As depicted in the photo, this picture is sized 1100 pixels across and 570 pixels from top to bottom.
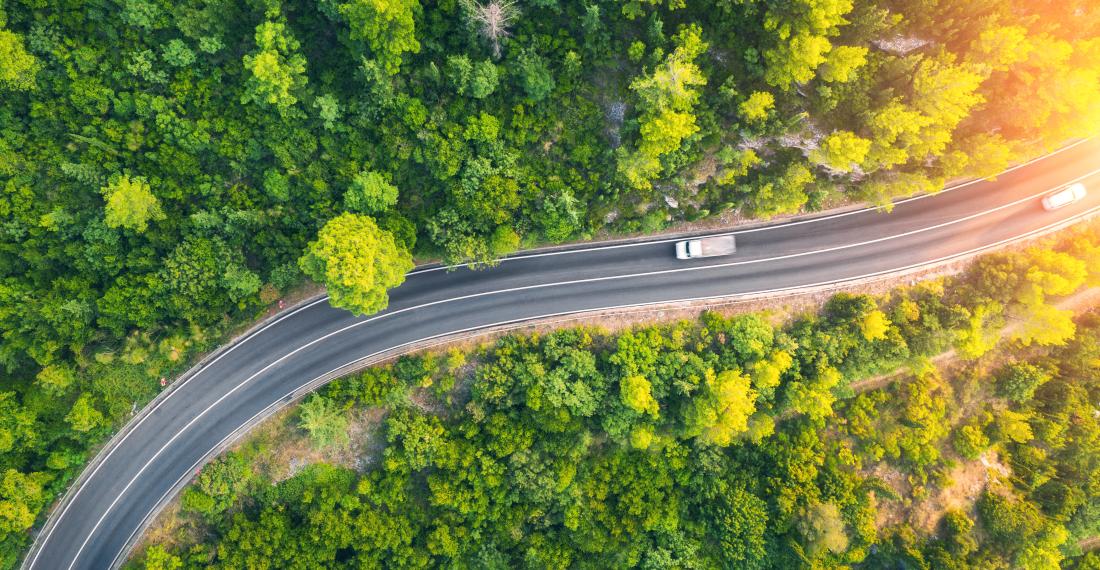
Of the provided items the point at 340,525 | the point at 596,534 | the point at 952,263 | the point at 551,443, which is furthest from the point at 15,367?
the point at 952,263

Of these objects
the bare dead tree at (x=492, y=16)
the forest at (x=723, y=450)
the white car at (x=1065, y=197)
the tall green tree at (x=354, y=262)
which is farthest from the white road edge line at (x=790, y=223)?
the bare dead tree at (x=492, y=16)

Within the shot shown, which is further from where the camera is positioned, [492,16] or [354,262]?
[354,262]

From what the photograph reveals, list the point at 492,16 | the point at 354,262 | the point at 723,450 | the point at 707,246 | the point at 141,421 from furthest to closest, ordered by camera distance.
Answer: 1. the point at 723,450
2. the point at 707,246
3. the point at 141,421
4. the point at 354,262
5. the point at 492,16

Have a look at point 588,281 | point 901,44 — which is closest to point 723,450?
point 588,281

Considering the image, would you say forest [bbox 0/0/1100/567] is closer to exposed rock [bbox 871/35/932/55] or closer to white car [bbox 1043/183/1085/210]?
exposed rock [bbox 871/35/932/55]

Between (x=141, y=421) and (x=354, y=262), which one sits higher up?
(x=354, y=262)

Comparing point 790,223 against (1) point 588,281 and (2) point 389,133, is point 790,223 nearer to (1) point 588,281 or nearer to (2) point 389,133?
(1) point 588,281

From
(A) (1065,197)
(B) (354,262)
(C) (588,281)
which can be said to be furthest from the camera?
(C) (588,281)

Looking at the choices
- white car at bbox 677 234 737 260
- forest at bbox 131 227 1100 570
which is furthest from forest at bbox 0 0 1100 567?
forest at bbox 131 227 1100 570
